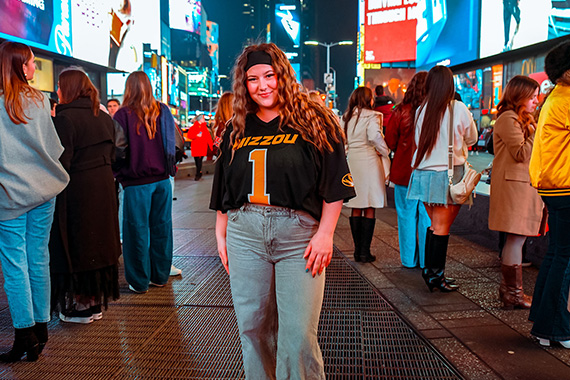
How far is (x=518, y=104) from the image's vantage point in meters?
4.36

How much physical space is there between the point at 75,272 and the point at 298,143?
253cm

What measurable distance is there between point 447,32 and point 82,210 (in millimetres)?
38114

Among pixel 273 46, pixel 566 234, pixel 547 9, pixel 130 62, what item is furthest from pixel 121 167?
pixel 130 62

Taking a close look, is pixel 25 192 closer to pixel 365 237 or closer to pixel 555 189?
pixel 555 189

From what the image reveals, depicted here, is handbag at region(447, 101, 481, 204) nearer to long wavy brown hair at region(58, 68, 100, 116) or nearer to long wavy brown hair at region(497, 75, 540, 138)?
long wavy brown hair at region(497, 75, 540, 138)

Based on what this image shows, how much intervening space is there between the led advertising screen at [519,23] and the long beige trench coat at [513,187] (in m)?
20.7

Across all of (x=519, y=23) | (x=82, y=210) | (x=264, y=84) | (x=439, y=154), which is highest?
(x=519, y=23)

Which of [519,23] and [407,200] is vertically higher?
[519,23]

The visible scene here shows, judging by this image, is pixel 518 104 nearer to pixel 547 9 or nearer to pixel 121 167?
pixel 121 167

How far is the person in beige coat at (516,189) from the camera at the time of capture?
14.1 ft

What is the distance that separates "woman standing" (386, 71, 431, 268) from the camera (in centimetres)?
573

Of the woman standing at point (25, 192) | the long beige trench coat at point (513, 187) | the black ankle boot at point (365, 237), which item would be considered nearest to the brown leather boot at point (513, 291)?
the long beige trench coat at point (513, 187)

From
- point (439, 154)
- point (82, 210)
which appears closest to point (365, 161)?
point (439, 154)

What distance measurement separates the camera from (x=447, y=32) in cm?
3772
